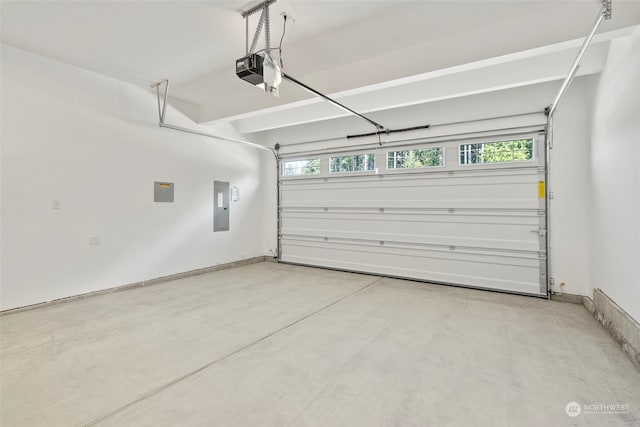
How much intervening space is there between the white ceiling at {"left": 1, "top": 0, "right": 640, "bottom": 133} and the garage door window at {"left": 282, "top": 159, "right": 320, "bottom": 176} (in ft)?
7.21

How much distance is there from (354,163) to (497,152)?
8.10ft

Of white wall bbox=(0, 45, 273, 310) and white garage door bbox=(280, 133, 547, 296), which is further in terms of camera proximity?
white garage door bbox=(280, 133, 547, 296)

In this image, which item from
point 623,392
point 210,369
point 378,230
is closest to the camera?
point 623,392

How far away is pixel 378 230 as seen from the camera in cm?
557

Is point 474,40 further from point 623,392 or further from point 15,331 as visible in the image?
Result: point 15,331

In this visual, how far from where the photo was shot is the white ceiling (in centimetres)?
267

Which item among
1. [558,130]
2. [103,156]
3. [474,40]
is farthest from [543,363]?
[103,156]

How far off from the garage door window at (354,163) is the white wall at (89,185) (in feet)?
8.19

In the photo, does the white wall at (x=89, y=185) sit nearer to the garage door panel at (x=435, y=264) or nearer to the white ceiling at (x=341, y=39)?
the white ceiling at (x=341, y=39)

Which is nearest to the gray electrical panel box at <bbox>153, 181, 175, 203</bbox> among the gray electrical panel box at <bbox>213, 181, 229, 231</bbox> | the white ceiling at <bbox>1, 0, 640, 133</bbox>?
the gray electrical panel box at <bbox>213, 181, 229, 231</bbox>

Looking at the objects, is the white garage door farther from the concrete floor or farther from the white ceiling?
the white ceiling

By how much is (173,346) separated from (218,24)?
318 centimetres

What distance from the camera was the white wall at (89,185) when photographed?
351cm

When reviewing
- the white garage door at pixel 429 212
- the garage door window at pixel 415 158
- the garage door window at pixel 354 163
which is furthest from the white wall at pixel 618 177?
the garage door window at pixel 354 163
